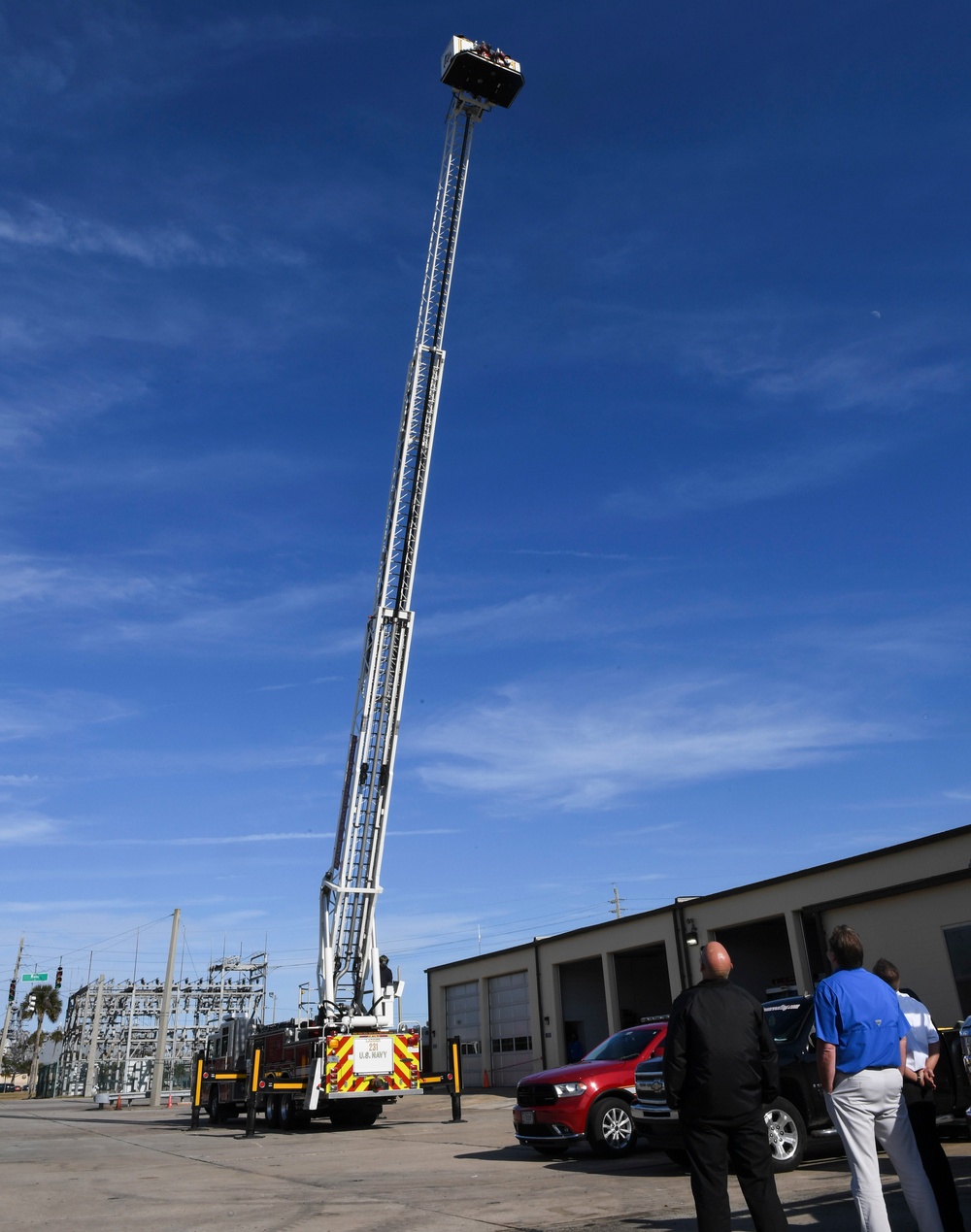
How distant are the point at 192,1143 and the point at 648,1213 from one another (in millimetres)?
12760

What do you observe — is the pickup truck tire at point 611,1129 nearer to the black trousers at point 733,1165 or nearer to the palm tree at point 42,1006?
the black trousers at point 733,1165

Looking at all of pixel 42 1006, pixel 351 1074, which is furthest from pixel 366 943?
pixel 42 1006

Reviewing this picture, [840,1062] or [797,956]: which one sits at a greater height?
[797,956]

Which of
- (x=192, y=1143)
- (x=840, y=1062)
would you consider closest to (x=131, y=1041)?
(x=192, y=1143)

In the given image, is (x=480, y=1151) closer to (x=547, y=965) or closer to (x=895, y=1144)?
(x=895, y=1144)

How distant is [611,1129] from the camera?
12.7 meters

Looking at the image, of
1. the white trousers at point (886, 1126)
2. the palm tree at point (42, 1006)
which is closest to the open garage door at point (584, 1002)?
the white trousers at point (886, 1126)

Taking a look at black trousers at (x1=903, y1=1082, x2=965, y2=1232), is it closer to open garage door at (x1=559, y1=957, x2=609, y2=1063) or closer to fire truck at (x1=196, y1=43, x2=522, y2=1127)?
fire truck at (x1=196, y1=43, x2=522, y2=1127)

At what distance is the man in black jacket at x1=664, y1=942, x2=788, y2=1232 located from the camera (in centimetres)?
514

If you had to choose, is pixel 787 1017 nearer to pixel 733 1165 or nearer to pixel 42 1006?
pixel 733 1165

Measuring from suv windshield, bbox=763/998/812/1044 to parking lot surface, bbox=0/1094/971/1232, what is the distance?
1262mm

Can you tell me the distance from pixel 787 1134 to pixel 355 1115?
41.9ft

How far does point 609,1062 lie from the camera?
529 inches

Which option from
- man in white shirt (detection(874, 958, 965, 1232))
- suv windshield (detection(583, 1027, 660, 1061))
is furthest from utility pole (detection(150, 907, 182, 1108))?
man in white shirt (detection(874, 958, 965, 1232))
